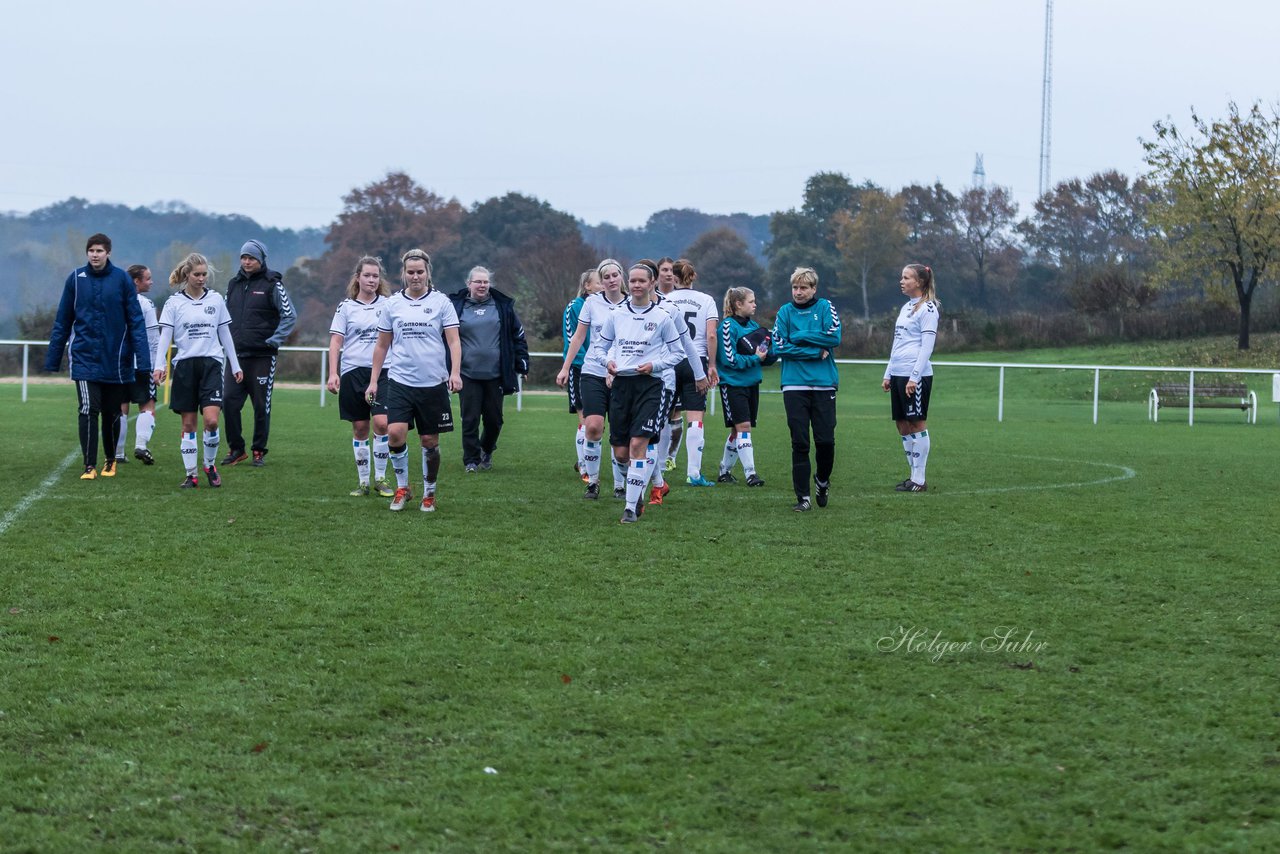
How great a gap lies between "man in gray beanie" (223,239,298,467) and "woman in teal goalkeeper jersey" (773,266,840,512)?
16.8 ft

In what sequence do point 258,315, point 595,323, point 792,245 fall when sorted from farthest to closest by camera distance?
point 792,245 → point 258,315 → point 595,323

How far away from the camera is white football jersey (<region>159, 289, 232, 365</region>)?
37.2 feet

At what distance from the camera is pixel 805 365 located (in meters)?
10.3

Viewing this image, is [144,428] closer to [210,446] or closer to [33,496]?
[210,446]

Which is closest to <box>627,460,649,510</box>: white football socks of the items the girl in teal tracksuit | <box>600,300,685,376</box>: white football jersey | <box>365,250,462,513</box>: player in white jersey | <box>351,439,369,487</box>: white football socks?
<box>600,300,685,376</box>: white football jersey

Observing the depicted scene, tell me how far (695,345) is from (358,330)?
8.57 feet

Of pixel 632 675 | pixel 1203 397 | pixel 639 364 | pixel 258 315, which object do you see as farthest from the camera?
pixel 1203 397

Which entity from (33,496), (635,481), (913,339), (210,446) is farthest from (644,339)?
(33,496)

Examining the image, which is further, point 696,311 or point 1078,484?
point 1078,484

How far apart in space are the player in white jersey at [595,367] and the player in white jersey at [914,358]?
2165 millimetres

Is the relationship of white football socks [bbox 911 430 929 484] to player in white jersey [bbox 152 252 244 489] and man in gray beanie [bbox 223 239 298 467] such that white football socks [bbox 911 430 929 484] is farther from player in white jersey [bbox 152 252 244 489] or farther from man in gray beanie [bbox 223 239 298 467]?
man in gray beanie [bbox 223 239 298 467]

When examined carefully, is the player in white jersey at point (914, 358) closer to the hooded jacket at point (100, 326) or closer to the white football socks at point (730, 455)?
the white football socks at point (730, 455)

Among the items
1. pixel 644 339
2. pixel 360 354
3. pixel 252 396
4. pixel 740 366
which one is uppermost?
pixel 644 339

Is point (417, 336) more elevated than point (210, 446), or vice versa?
point (417, 336)
